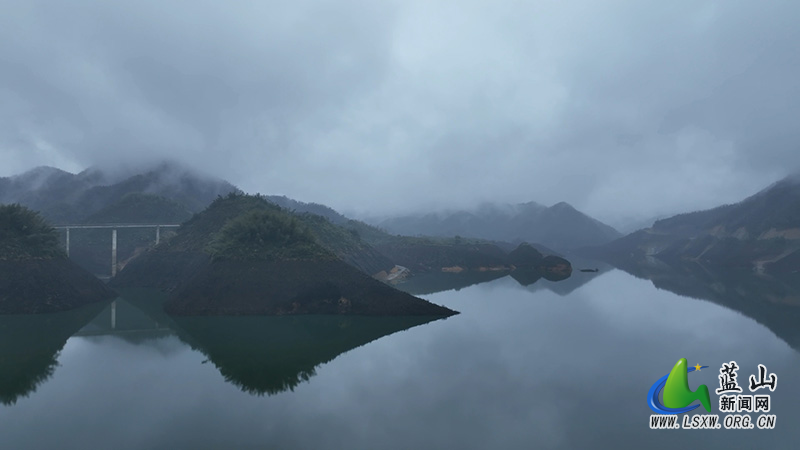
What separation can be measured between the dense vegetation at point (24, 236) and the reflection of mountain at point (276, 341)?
2310cm

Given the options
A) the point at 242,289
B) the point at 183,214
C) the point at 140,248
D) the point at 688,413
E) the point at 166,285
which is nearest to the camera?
the point at 688,413

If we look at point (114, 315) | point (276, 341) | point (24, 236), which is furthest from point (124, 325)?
point (24, 236)

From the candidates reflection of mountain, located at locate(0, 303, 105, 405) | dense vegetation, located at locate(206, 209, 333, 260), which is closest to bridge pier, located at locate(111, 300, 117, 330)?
reflection of mountain, located at locate(0, 303, 105, 405)

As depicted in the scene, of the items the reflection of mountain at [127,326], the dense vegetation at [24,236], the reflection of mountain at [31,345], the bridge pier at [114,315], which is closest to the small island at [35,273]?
the dense vegetation at [24,236]

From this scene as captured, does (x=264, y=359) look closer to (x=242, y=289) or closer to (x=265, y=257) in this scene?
(x=242, y=289)

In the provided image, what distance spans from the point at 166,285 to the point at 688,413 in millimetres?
68998

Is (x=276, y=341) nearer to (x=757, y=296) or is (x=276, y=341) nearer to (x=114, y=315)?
(x=114, y=315)

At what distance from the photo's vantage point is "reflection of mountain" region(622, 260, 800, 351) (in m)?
42.3

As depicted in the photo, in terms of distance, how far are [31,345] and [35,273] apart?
20.9 metres

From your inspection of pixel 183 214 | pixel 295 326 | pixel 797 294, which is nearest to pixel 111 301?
pixel 295 326

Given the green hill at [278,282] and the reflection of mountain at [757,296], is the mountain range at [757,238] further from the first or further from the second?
the green hill at [278,282]

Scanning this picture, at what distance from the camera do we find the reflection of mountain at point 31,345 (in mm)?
24875

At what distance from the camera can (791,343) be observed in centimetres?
3419

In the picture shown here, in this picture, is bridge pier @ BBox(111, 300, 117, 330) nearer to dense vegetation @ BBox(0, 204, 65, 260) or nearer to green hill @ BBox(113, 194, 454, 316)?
green hill @ BBox(113, 194, 454, 316)
